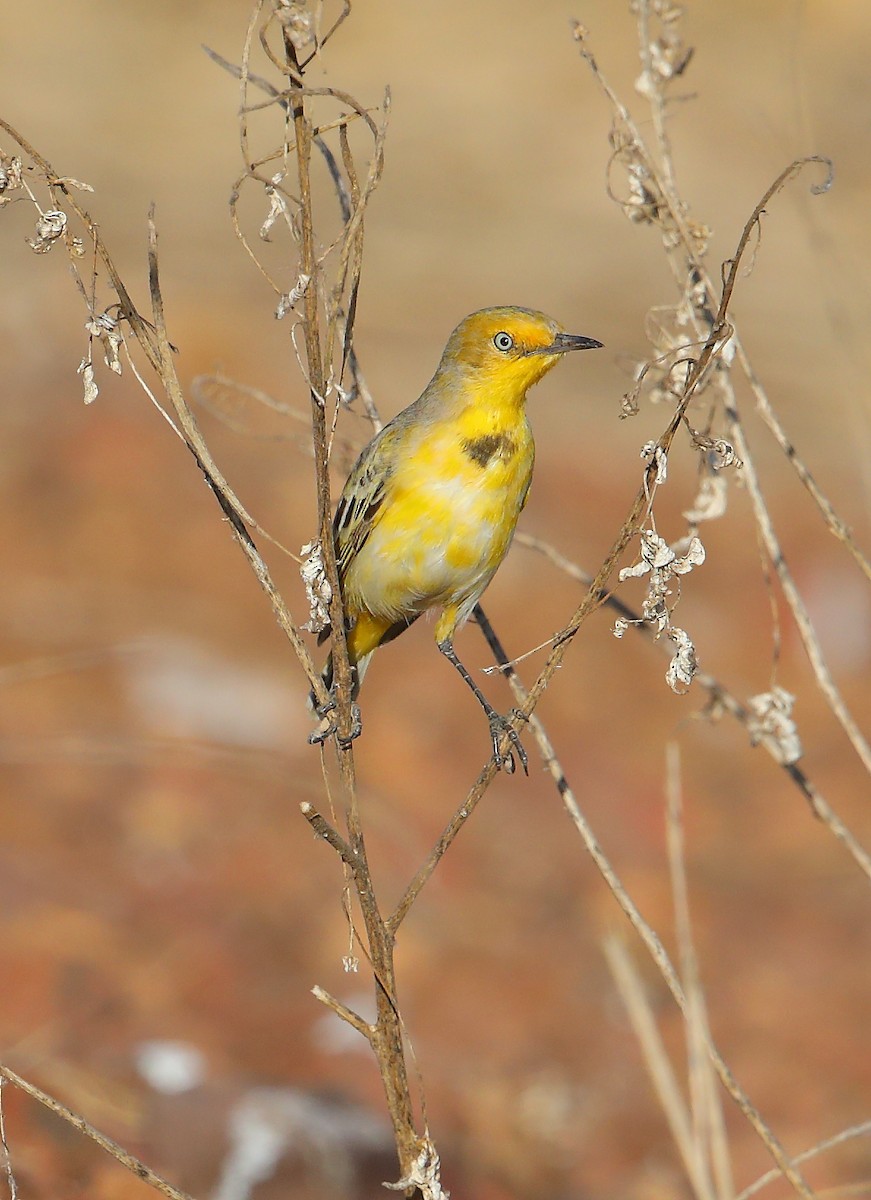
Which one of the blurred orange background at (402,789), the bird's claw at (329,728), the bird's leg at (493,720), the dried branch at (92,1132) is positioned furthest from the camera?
the blurred orange background at (402,789)

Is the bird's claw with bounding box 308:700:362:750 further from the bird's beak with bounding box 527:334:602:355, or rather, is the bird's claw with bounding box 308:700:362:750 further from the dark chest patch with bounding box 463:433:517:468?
the bird's beak with bounding box 527:334:602:355

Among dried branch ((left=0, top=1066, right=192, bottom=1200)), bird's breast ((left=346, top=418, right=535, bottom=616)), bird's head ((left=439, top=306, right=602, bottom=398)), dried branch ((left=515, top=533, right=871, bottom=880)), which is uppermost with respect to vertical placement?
bird's head ((left=439, top=306, right=602, bottom=398))

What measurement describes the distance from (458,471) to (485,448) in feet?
0.29

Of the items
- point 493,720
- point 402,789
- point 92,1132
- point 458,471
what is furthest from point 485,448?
point 402,789

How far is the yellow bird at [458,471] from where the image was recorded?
3.35 meters

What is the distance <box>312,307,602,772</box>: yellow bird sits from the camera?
3348 millimetres

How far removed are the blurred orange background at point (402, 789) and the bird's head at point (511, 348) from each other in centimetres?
53

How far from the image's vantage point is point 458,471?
3.37 m

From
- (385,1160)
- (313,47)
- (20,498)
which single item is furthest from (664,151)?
(20,498)

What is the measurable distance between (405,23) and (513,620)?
14.1m

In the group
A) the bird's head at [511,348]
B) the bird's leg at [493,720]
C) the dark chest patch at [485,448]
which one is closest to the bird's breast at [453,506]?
the dark chest patch at [485,448]

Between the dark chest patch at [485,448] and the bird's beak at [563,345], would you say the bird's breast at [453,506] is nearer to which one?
the dark chest patch at [485,448]

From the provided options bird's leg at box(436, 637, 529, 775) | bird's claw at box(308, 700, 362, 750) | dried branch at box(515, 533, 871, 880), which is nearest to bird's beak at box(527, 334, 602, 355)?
dried branch at box(515, 533, 871, 880)

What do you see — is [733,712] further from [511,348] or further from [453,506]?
[511,348]
